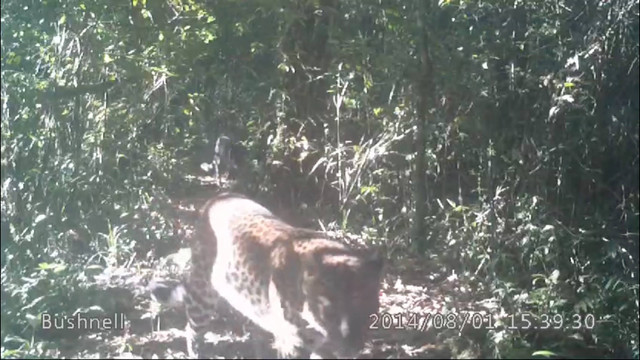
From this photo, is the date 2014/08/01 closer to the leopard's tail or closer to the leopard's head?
the leopard's head

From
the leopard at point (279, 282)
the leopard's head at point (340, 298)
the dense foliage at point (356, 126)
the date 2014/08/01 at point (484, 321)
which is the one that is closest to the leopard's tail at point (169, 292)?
the leopard at point (279, 282)

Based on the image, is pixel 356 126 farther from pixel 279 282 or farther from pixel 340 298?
pixel 340 298

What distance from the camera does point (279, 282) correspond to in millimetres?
4992

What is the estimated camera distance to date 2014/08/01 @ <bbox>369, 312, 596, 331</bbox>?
5.42 metres

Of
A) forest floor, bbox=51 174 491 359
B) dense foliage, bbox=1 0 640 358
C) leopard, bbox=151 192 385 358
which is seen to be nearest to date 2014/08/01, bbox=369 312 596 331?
Answer: forest floor, bbox=51 174 491 359

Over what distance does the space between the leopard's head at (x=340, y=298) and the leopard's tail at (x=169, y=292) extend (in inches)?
42.8

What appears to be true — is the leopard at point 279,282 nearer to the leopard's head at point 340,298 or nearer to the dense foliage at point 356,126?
the leopard's head at point 340,298

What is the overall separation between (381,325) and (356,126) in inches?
75.0

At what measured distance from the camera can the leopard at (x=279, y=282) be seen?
4.69 metres

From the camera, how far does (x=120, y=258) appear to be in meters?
5.95

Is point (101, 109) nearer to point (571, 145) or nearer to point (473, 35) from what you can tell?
point (473, 35)

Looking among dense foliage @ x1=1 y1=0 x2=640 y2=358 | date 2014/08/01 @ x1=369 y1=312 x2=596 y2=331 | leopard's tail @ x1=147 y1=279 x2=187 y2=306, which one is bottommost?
date 2014/08/01 @ x1=369 y1=312 x2=596 y2=331

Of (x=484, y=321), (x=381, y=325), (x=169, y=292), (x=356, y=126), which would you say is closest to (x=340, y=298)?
(x=381, y=325)

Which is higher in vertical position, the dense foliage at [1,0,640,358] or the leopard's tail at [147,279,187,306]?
the dense foliage at [1,0,640,358]
